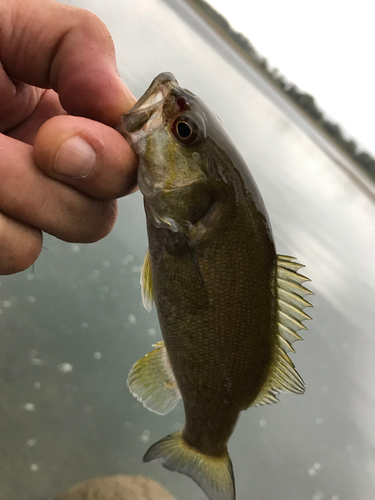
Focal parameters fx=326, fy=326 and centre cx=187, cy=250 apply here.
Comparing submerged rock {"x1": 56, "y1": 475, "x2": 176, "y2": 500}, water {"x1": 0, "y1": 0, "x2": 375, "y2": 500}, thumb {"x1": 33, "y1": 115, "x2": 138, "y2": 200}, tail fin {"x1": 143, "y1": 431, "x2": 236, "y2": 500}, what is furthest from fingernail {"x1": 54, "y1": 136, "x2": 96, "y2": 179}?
submerged rock {"x1": 56, "y1": 475, "x2": 176, "y2": 500}

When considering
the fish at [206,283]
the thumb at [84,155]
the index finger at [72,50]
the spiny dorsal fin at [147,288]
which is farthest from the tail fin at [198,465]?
the index finger at [72,50]

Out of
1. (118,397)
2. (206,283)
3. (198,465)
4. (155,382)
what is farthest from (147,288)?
(118,397)

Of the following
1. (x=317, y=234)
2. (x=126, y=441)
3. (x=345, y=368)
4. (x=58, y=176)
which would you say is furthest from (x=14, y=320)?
(x=317, y=234)

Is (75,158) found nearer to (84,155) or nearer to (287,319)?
(84,155)

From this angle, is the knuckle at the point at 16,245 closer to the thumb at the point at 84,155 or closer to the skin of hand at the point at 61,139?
the skin of hand at the point at 61,139

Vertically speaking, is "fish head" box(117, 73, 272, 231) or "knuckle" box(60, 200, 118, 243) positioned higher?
"fish head" box(117, 73, 272, 231)

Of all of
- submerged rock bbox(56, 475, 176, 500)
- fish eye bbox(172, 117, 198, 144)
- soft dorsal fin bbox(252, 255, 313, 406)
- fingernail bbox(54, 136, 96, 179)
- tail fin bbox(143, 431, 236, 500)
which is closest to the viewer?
fingernail bbox(54, 136, 96, 179)

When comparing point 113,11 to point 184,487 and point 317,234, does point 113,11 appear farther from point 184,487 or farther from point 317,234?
point 184,487

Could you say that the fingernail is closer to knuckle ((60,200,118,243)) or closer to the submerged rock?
knuckle ((60,200,118,243))
